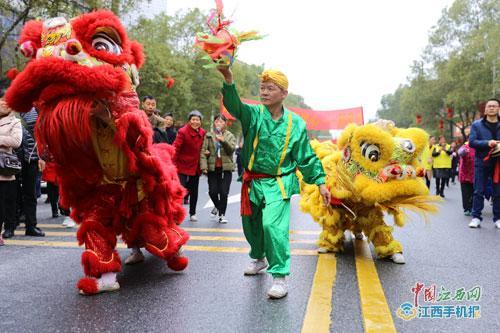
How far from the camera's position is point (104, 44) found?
3.54 m

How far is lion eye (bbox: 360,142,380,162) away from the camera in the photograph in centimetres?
441

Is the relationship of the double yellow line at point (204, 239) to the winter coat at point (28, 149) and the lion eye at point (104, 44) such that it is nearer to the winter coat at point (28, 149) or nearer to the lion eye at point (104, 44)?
the winter coat at point (28, 149)

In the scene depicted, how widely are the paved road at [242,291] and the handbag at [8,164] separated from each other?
0.82 metres

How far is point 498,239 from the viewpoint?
5781mm

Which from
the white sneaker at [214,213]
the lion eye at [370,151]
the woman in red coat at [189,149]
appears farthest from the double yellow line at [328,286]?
the white sneaker at [214,213]

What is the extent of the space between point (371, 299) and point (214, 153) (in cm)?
476

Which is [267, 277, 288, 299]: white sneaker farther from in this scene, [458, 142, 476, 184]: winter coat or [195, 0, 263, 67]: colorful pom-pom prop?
[458, 142, 476, 184]: winter coat

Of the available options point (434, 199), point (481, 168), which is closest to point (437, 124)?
point (481, 168)

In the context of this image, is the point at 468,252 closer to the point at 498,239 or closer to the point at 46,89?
the point at 498,239

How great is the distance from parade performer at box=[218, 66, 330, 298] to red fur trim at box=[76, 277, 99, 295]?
1.23m

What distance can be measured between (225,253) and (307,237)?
56.5 inches

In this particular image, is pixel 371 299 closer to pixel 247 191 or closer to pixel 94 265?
pixel 247 191

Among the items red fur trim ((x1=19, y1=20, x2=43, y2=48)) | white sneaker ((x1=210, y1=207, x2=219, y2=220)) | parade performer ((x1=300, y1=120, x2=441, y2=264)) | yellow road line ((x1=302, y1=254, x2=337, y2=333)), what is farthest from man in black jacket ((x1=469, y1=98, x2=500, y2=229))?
red fur trim ((x1=19, y1=20, x2=43, y2=48))

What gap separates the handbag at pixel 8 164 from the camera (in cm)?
526
